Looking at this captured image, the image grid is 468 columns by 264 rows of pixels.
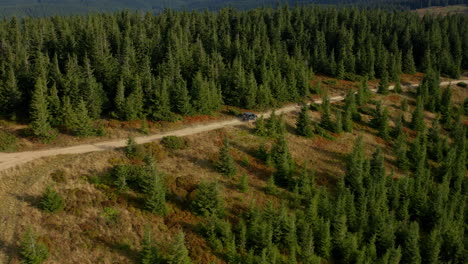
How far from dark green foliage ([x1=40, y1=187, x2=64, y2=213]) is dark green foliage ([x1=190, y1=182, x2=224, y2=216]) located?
52.7 feet

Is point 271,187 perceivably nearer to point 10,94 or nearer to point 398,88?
point 10,94

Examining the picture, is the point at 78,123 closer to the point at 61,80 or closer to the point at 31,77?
the point at 61,80

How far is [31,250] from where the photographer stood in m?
36.4

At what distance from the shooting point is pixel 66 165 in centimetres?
5028

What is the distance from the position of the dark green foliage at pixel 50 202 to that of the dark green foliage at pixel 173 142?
19.3 metres

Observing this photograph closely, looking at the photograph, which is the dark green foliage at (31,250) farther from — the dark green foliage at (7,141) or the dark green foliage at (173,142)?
the dark green foliage at (173,142)

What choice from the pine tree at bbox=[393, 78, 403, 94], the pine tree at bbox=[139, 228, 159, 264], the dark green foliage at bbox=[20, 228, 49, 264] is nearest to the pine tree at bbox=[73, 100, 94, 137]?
the dark green foliage at bbox=[20, 228, 49, 264]

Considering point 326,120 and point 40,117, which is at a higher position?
point 40,117

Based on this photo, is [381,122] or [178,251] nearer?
[178,251]

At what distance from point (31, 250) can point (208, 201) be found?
1995 cm

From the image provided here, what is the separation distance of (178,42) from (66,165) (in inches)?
1957

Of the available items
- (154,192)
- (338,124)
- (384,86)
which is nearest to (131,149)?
(154,192)

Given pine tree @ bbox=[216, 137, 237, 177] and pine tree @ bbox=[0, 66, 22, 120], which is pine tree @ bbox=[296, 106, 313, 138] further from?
pine tree @ bbox=[0, 66, 22, 120]

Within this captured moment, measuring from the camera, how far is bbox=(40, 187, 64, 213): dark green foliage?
141ft
